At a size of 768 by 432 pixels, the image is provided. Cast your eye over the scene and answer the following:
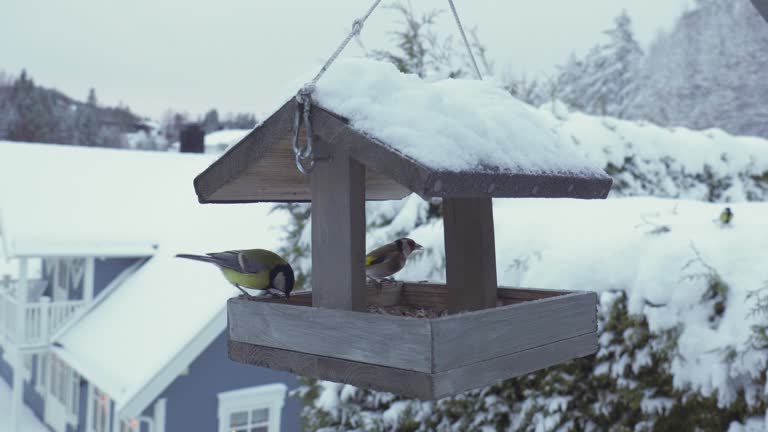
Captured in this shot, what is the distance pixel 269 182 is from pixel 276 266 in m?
0.25

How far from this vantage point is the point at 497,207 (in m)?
3.86

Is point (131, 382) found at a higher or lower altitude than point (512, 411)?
lower

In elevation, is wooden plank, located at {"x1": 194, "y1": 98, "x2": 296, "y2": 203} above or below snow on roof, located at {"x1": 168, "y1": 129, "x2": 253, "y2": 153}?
below

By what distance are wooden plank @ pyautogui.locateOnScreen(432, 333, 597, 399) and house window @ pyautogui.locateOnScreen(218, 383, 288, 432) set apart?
20.3ft

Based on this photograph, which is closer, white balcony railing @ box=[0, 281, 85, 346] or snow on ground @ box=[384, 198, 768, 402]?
snow on ground @ box=[384, 198, 768, 402]

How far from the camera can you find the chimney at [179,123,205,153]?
14.8 m

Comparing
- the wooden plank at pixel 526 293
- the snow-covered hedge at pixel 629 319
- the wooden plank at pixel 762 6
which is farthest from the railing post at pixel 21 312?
the wooden plank at pixel 762 6

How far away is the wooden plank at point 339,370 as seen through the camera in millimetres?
1406

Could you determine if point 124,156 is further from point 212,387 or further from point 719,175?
point 719,175

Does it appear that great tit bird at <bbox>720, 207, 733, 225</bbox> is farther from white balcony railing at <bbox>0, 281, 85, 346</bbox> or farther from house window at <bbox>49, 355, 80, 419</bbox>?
house window at <bbox>49, 355, 80, 419</bbox>

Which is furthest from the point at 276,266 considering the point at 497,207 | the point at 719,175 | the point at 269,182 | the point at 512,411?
the point at 719,175

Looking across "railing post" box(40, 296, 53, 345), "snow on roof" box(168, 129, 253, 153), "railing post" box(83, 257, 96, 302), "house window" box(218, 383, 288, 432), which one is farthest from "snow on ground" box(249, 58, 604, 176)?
"snow on roof" box(168, 129, 253, 153)

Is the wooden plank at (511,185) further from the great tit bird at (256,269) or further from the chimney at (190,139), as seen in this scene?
the chimney at (190,139)

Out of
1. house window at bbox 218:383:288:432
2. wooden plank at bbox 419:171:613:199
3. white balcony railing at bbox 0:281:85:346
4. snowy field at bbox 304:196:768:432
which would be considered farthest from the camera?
white balcony railing at bbox 0:281:85:346
